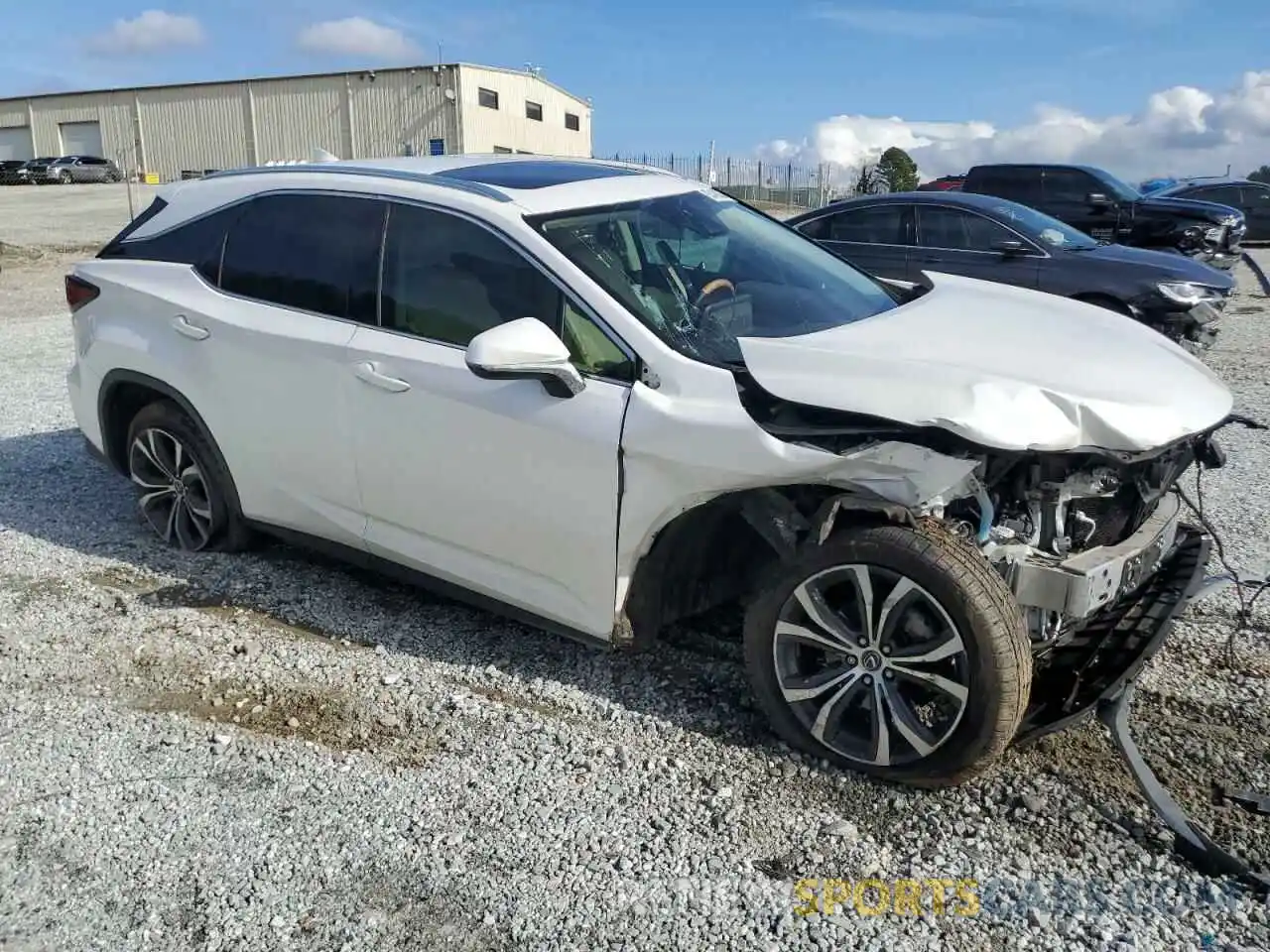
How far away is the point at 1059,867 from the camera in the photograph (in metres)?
2.76

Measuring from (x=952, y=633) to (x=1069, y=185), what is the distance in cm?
Result: 1518

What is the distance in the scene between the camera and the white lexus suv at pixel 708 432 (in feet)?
9.73

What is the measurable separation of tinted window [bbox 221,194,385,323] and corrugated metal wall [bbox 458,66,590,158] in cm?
4489

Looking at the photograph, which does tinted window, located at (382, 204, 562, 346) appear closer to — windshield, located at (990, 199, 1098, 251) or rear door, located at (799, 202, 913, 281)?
rear door, located at (799, 202, 913, 281)

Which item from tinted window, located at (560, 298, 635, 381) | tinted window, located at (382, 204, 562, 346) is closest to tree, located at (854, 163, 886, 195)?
tinted window, located at (382, 204, 562, 346)

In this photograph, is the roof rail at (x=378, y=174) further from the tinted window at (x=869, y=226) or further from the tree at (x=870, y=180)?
the tree at (x=870, y=180)

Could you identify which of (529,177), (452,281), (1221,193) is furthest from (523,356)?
(1221,193)

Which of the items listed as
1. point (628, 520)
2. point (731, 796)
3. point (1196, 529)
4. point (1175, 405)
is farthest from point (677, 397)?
point (1196, 529)

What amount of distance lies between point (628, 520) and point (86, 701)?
206 cm

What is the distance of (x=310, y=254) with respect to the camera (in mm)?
4242

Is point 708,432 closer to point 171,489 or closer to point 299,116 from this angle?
point 171,489

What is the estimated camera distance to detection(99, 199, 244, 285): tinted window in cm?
456

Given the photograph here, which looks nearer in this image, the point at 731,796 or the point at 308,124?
the point at 731,796

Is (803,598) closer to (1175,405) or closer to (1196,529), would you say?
(1175,405)
